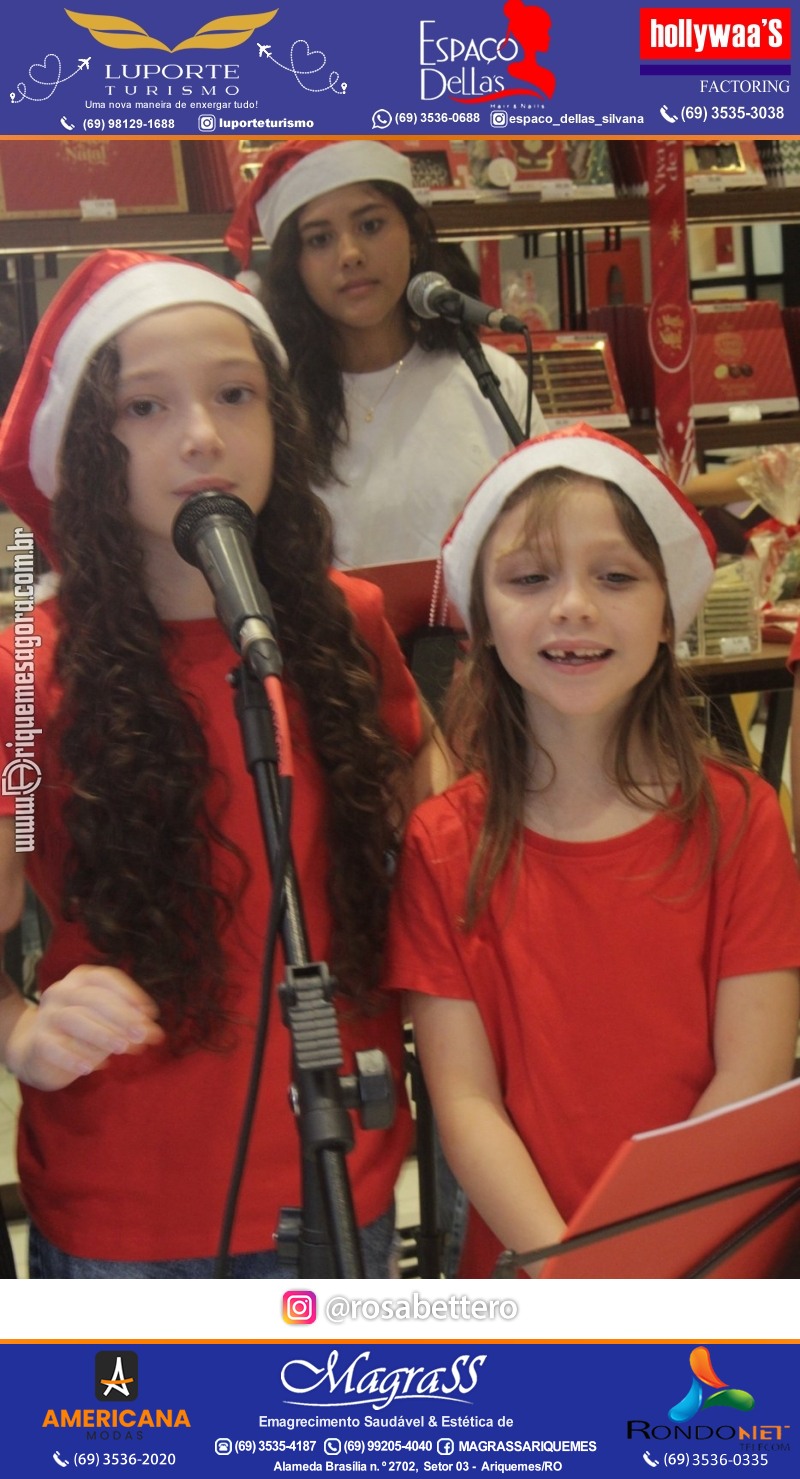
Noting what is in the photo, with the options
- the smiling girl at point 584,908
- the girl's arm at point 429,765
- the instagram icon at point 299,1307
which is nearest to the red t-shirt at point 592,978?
the smiling girl at point 584,908

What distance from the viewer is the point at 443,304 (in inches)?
54.7

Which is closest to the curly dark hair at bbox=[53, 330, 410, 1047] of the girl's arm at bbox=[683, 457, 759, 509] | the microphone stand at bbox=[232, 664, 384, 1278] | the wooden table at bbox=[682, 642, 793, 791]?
the microphone stand at bbox=[232, 664, 384, 1278]

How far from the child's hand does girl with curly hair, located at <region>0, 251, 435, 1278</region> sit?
0.12ft

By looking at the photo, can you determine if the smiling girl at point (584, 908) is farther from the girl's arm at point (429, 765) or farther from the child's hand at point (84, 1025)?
the child's hand at point (84, 1025)

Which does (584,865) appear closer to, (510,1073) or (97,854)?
(510,1073)

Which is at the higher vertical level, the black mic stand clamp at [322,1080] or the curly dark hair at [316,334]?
the curly dark hair at [316,334]
